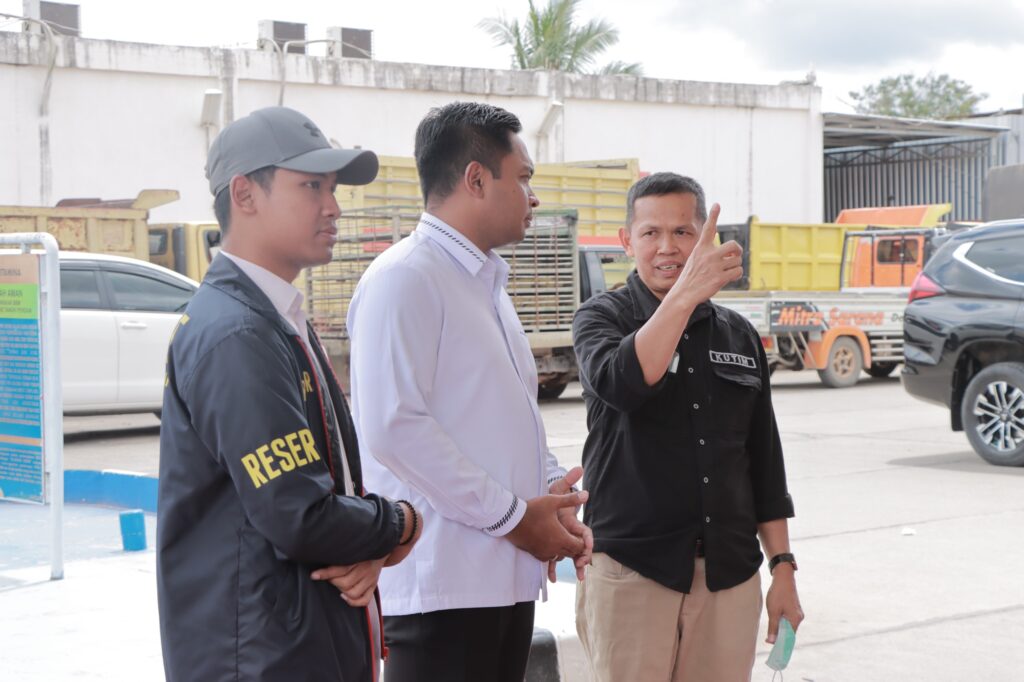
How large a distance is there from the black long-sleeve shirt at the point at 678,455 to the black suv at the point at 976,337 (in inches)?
312

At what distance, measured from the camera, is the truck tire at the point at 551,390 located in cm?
1736

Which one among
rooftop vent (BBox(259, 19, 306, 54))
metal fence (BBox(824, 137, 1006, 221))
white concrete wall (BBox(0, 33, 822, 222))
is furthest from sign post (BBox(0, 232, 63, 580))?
metal fence (BBox(824, 137, 1006, 221))

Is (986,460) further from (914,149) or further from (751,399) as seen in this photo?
(914,149)

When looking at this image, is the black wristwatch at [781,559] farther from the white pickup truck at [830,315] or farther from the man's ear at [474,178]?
the white pickup truck at [830,315]

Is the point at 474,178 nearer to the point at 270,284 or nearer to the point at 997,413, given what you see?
the point at 270,284

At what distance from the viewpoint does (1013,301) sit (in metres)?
10.6

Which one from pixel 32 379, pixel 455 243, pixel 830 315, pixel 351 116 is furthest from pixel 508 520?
pixel 351 116

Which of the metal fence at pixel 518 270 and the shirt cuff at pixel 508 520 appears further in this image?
the metal fence at pixel 518 270

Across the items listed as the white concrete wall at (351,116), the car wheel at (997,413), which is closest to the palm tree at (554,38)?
the white concrete wall at (351,116)

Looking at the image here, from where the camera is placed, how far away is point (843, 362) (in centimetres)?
1923

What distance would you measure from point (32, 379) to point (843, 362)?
14.6 m

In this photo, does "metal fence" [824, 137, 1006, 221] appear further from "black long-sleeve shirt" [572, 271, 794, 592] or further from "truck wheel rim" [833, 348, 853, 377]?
"black long-sleeve shirt" [572, 271, 794, 592]

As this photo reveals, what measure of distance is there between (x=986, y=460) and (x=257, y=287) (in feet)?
32.0

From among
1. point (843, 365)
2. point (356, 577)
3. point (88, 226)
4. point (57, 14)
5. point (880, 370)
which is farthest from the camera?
point (57, 14)
